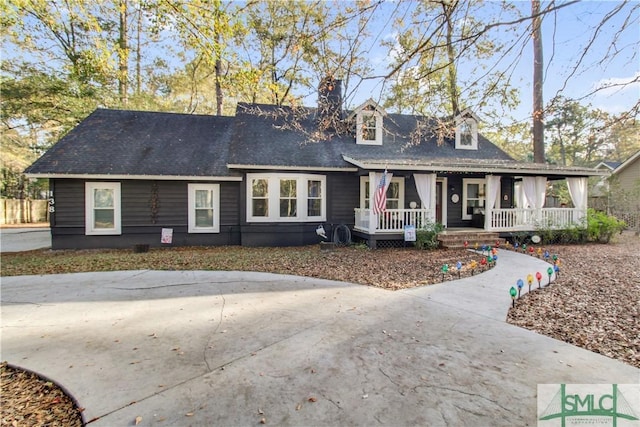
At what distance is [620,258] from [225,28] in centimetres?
1178

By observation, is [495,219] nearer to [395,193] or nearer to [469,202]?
[469,202]

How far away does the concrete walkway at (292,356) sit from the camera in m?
2.50

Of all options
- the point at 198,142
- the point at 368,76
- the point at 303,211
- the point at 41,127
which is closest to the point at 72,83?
the point at 41,127

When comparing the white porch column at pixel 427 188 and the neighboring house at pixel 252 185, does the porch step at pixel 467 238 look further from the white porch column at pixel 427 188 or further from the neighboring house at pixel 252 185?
the white porch column at pixel 427 188

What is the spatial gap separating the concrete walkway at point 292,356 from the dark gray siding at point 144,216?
5.91 metres

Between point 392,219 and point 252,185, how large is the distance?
5100 millimetres

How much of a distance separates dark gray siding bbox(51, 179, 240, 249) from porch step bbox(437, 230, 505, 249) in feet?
24.2

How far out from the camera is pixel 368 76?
4840 mm

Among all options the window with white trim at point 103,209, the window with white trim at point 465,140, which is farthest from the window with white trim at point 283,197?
the window with white trim at point 465,140

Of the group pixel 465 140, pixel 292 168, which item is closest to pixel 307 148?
pixel 292 168

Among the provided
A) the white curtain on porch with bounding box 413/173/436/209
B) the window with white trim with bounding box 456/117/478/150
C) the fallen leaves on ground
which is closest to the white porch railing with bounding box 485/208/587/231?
the white curtain on porch with bounding box 413/173/436/209

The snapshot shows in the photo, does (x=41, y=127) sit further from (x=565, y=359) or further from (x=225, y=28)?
(x=565, y=359)

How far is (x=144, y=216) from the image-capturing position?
457 inches

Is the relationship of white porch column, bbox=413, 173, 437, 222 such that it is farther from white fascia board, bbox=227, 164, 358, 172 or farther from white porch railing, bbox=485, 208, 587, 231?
white porch railing, bbox=485, 208, 587, 231
